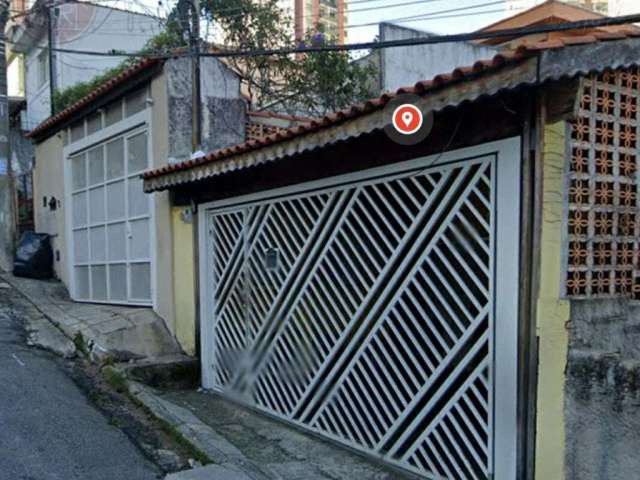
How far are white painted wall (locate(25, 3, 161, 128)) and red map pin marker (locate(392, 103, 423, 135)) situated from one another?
1677cm

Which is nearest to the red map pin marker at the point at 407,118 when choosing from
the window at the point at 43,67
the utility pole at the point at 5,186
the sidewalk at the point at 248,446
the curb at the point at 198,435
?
the sidewalk at the point at 248,446

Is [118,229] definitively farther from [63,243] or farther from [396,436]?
[396,436]

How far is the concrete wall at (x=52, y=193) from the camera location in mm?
11258

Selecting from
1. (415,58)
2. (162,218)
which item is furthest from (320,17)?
(162,218)

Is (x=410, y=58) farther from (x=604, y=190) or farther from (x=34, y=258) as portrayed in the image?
(x=604, y=190)

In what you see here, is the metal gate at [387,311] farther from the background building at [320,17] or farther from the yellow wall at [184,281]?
the background building at [320,17]

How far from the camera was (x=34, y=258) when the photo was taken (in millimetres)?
11531

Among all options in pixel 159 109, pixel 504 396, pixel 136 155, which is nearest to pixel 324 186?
pixel 504 396

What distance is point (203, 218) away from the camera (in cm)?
726

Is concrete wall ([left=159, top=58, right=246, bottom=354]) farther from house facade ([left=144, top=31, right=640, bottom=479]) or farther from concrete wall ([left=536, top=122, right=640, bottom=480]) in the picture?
concrete wall ([left=536, top=122, right=640, bottom=480])

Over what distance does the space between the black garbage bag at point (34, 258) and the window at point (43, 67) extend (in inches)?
375

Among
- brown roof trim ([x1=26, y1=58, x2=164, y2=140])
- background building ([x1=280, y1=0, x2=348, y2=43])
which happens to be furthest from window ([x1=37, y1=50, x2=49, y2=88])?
background building ([x1=280, y1=0, x2=348, y2=43])

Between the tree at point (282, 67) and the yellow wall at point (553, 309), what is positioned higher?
the tree at point (282, 67)

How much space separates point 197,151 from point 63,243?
470 centimetres
